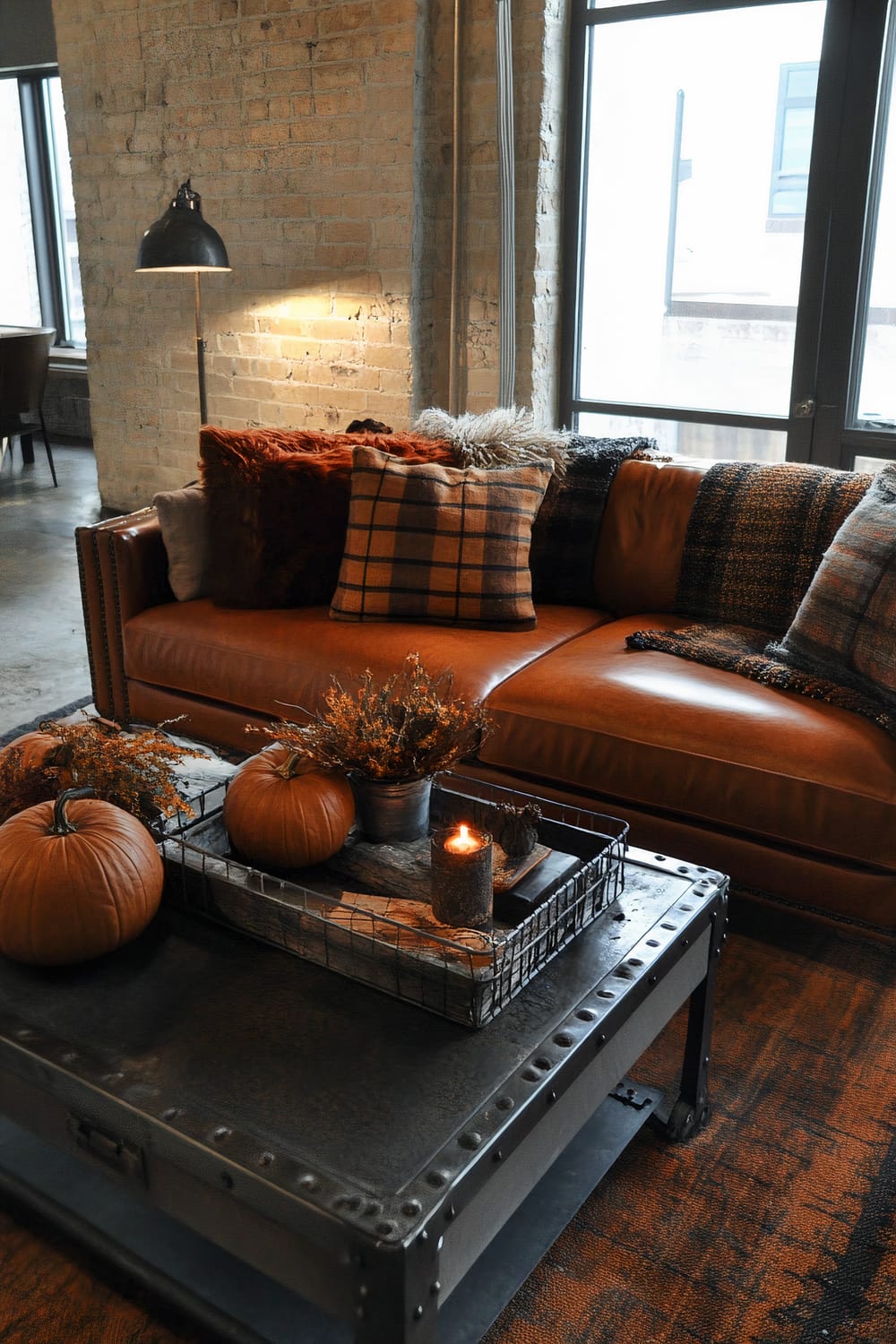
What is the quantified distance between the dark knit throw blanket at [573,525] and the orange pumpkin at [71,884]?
5.27ft

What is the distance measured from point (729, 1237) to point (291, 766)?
33.8 inches

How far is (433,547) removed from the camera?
8.48ft

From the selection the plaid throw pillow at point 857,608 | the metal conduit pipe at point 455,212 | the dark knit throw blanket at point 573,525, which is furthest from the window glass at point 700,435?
the plaid throw pillow at point 857,608

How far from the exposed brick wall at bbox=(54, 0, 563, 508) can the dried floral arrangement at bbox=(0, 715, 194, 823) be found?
306 cm

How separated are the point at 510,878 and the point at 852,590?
3.64 feet

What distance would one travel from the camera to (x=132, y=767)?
158 cm

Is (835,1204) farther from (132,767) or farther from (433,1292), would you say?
(132,767)

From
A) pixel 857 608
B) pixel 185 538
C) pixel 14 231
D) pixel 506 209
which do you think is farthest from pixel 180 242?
pixel 14 231

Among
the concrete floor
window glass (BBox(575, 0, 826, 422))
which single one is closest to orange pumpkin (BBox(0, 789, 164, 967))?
the concrete floor

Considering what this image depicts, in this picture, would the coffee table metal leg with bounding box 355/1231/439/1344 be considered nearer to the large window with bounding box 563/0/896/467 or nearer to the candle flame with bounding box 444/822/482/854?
the candle flame with bounding box 444/822/482/854

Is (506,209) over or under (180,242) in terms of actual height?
over

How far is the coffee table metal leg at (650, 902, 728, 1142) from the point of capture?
161cm

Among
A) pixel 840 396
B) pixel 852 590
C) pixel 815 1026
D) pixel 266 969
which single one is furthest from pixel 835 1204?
pixel 840 396

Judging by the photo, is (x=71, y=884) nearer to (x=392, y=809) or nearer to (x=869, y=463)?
(x=392, y=809)
